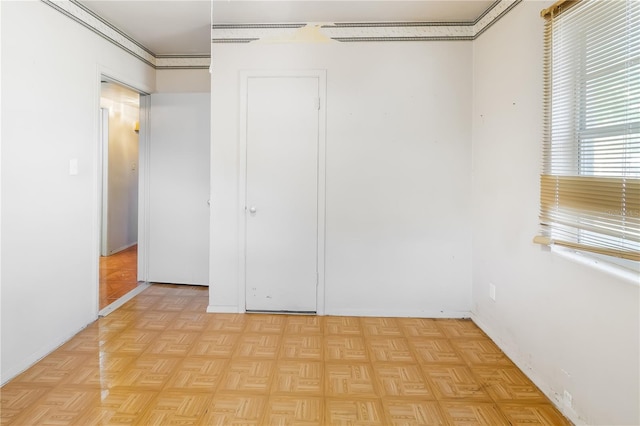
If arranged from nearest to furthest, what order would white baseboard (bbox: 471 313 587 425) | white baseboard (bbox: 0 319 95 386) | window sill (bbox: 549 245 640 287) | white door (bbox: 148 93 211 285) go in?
window sill (bbox: 549 245 640 287), white baseboard (bbox: 471 313 587 425), white baseboard (bbox: 0 319 95 386), white door (bbox: 148 93 211 285)

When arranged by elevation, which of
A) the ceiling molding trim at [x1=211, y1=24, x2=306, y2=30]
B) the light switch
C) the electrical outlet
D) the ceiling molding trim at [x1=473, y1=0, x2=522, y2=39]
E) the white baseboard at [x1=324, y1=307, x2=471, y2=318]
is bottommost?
the white baseboard at [x1=324, y1=307, x2=471, y2=318]

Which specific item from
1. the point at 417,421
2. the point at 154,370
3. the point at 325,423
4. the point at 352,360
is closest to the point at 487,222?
the point at 352,360

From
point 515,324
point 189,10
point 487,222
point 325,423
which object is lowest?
point 325,423

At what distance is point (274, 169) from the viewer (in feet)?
11.1

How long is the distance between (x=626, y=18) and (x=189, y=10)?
279cm

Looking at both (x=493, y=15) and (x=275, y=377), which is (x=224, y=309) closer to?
(x=275, y=377)

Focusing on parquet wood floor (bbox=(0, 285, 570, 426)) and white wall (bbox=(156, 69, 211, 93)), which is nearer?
parquet wood floor (bbox=(0, 285, 570, 426))

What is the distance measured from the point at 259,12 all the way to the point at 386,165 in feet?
5.22

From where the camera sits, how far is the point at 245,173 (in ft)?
11.1

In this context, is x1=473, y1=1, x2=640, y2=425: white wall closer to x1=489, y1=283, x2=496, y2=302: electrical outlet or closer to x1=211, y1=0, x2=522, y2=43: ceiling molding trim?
x1=489, y1=283, x2=496, y2=302: electrical outlet

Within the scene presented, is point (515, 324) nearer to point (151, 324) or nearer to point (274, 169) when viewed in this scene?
point (274, 169)

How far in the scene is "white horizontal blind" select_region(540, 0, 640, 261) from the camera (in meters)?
1.68

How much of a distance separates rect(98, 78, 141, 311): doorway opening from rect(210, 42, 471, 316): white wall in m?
2.13

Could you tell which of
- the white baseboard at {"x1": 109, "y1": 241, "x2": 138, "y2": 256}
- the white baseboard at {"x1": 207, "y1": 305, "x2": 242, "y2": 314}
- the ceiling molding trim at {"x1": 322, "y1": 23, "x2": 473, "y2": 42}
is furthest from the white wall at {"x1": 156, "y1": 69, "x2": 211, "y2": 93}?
the white baseboard at {"x1": 109, "y1": 241, "x2": 138, "y2": 256}
